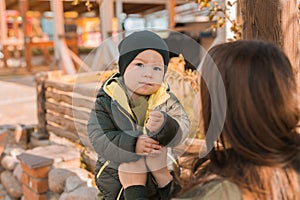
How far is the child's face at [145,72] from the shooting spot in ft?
4.35

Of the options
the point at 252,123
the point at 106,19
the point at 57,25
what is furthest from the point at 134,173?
the point at 57,25

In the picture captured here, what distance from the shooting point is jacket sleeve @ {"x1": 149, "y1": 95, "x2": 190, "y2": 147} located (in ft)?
4.02

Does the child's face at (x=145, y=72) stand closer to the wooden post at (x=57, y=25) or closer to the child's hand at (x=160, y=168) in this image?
the child's hand at (x=160, y=168)

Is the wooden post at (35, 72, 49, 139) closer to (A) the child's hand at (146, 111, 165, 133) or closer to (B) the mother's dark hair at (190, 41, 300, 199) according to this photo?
(A) the child's hand at (146, 111, 165, 133)

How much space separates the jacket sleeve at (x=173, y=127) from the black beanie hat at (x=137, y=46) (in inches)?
7.2

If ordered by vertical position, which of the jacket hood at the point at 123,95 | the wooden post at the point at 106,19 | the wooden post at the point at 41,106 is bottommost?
the wooden post at the point at 41,106

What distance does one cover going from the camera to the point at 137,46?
133 centimetres

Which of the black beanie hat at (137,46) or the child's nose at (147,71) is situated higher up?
the black beanie hat at (137,46)

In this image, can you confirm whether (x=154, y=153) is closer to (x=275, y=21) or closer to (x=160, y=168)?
(x=160, y=168)

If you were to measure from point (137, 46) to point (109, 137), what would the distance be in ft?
1.09

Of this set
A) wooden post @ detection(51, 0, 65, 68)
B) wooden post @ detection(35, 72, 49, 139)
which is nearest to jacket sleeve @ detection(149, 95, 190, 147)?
wooden post @ detection(35, 72, 49, 139)

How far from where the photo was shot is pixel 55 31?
8.12m

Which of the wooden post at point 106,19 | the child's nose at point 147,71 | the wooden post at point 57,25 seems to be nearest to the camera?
the child's nose at point 147,71

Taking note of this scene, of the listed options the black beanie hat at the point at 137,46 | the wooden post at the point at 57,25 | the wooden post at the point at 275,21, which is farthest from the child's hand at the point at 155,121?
the wooden post at the point at 57,25
